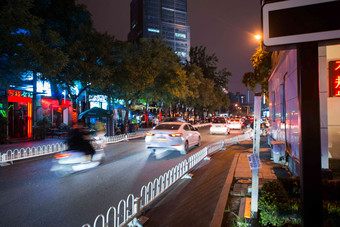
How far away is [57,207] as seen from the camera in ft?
17.3

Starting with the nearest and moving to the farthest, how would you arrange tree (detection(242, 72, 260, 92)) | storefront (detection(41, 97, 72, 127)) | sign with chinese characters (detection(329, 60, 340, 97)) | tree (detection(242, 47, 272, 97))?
sign with chinese characters (detection(329, 60, 340, 97)), tree (detection(242, 47, 272, 97)), tree (detection(242, 72, 260, 92)), storefront (detection(41, 97, 72, 127))

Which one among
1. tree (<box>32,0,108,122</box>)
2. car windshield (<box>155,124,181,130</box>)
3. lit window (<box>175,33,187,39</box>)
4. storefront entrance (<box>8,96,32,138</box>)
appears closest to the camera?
car windshield (<box>155,124,181,130</box>)

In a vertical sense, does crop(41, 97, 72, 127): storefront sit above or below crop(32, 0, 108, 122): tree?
below

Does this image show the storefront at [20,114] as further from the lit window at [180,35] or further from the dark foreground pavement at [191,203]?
the lit window at [180,35]

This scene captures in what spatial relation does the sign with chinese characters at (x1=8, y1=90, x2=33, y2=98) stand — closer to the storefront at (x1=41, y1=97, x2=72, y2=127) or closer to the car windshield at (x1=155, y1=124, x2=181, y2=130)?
the storefront at (x1=41, y1=97, x2=72, y2=127)

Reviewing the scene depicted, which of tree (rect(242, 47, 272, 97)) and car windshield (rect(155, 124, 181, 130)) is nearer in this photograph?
car windshield (rect(155, 124, 181, 130))

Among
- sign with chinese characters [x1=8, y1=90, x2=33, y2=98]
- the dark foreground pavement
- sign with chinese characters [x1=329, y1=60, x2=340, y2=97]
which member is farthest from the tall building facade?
sign with chinese characters [x1=329, y1=60, x2=340, y2=97]

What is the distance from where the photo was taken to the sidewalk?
15.4ft

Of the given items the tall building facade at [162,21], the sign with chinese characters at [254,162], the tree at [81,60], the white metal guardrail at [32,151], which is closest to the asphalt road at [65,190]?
the white metal guardrail at [32,151]

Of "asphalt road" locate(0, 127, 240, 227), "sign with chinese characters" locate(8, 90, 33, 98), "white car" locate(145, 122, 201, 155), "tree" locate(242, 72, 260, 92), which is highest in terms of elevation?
"tree" locate(242, 72, 260, 92)

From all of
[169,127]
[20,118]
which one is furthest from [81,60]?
[20,118]

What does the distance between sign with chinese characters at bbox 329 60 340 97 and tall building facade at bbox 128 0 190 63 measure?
9829cm

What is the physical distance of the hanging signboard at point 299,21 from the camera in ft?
6.93

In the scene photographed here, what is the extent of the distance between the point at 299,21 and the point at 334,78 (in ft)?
16.7
